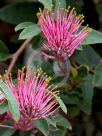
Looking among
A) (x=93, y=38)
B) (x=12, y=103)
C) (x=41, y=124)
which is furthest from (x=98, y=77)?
(x=12, y=103)

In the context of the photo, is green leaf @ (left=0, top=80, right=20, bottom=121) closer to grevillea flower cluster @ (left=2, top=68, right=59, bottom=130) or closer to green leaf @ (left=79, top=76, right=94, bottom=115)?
grevillea flower cluster @ (left=2, top=68, right=59, bottom=130)

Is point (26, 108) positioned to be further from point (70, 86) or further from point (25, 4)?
point (25, 4)

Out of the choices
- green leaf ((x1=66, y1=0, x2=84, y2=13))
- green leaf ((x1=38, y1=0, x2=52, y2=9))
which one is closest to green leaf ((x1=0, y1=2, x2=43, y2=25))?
green leaf ((x1=66, y1=0, x2=84, y2=13))

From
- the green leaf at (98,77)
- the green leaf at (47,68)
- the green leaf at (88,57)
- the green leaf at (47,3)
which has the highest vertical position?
the green leaf at (47,3)

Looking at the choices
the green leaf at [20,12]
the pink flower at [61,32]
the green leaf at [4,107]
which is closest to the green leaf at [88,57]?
the green leaf at [20,12]

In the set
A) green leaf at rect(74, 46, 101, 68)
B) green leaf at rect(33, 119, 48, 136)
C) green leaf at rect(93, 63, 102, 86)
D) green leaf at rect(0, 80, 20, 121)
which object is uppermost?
green leaf at rect(0, 80, 20, 121)

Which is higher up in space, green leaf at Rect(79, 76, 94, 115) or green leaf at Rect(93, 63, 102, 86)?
green leaf at Rect(93, 63, 102, 86)

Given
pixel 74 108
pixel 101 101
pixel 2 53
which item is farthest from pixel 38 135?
pixel 101 101

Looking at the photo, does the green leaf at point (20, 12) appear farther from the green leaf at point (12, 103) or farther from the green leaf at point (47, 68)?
the green leaf at point (12, 103)

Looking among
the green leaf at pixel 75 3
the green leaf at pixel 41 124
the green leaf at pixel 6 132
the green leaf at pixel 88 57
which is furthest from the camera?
the green leaf at pixel 88 57
